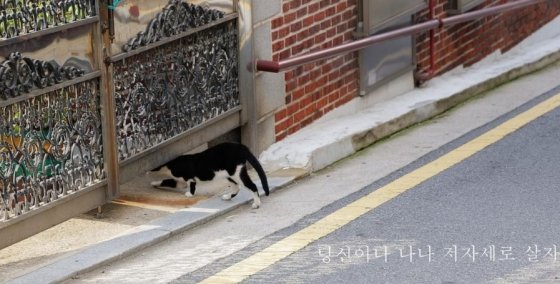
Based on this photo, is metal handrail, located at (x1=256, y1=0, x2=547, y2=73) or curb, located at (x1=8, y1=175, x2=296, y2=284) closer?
curb, located at (x1=8, y1=175, x2=296, y2=284)

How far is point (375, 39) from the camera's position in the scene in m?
11.0

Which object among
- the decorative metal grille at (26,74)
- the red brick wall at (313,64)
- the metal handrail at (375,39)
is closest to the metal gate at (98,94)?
the decorative metal grille at (26,74)

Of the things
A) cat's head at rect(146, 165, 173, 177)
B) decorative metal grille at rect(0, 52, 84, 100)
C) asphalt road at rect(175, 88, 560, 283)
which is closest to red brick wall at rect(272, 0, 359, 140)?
asphalt road at rect(175, 88, 560, 283)

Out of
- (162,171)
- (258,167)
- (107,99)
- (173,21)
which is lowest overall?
(162,171)

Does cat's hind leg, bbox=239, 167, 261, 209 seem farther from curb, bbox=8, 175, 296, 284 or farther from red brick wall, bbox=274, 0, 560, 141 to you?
red brick wall, bbox=274, 0, 560, 141

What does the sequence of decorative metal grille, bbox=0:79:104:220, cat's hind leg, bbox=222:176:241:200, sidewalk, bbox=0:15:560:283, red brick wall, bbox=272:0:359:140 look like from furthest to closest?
red brick wall, bbox=272:0:359:140
cat's hind leg, bbox=222:176:241:200
sidewalk, bbox=0:15:560:283
decorative metal grille, bbox=0:79:104:220

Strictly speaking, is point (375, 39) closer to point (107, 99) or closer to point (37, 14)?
point (107, 99)

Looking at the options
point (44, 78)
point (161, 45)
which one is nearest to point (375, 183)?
point (161, 45)

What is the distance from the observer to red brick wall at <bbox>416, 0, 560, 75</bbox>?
41.9 feet

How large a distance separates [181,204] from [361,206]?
112 centimetres

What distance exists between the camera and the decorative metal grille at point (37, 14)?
7.37 m

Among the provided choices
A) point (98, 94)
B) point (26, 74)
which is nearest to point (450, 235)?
point (98, 94)

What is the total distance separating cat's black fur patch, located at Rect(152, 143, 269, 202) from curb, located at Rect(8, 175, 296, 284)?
6.8 inches

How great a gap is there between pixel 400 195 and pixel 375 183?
40 centimetres
